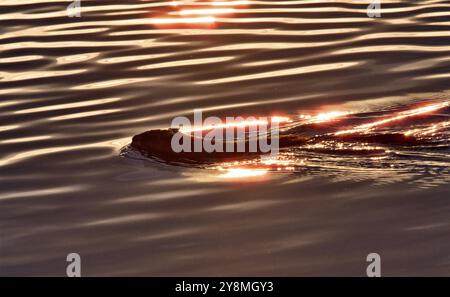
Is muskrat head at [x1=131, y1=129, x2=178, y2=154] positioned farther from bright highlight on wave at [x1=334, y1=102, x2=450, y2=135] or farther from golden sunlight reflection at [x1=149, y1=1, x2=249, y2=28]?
golden sunlight reflection at [x1=149, y1=1, x2=249, y2=28]

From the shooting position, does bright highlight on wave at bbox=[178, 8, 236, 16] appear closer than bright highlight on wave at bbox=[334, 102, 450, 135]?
No

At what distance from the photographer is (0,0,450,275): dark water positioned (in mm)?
7129

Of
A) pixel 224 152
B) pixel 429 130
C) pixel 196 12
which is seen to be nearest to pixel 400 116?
pixel 429 130

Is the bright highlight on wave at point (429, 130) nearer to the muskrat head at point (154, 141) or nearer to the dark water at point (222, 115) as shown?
the dark water at point (222, 115)

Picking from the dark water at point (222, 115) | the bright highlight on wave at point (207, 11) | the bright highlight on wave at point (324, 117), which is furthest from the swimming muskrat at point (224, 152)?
the bright highlight on wave at point (207, 11)

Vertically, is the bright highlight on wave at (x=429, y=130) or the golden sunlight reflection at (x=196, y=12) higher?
the golden sunlight reflection at (x=196, y=12)

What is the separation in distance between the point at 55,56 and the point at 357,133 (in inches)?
163

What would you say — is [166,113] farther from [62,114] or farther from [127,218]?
[127,218]

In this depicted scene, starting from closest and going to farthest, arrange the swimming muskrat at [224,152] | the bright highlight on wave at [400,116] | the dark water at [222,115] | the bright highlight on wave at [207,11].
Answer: the dark water at [222,115] → the swimming muskrat at [224,152] → the bright highlight on wave at [400,116] → the bright highlight on wave at [207,11]

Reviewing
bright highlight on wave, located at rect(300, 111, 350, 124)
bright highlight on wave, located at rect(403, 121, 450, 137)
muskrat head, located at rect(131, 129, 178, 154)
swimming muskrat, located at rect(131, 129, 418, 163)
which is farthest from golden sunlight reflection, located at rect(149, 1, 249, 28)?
bright highlight on wave, located at rect(403, 121, 450, 137)

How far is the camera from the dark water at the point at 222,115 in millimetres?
7129

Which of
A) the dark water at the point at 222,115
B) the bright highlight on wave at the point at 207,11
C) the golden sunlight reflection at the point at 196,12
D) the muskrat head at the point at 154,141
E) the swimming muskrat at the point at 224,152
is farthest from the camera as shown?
the bright highlight on wave at the point at 207,11

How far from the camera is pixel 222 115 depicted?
9.95 m
